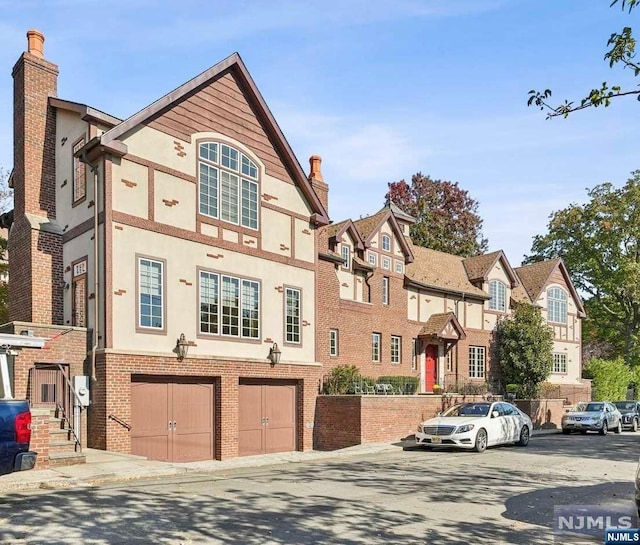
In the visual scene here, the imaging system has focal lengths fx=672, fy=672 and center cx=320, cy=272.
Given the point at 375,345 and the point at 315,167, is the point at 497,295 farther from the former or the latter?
the point at 315,167

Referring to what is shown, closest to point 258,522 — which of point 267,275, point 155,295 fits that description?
point 155,295

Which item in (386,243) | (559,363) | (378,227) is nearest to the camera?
(378,227)

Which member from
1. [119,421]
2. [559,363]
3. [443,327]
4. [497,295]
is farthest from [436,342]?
[119,421]

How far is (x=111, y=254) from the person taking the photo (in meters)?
16.9

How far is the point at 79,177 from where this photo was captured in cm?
1841

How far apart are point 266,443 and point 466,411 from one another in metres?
6.38

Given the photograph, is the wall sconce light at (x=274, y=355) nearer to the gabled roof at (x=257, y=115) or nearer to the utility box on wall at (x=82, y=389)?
the gabled roof at (x=257, y=115)

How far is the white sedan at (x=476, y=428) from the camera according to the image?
19.3 metres

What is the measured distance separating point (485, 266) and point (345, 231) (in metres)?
12.0

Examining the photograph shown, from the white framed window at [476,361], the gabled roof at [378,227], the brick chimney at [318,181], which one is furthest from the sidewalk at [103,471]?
the white framed window at [476,361]

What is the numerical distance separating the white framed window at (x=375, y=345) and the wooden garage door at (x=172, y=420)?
12.1 metres

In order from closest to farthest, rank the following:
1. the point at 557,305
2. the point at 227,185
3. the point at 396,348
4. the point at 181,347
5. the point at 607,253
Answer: the point at 181,347
the point at 227,185
the point at 396,348
the point at 557,305
the point at 607,253

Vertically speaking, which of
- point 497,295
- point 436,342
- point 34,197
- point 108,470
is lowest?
point 108,470

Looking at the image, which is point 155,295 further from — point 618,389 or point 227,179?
point 618,389
